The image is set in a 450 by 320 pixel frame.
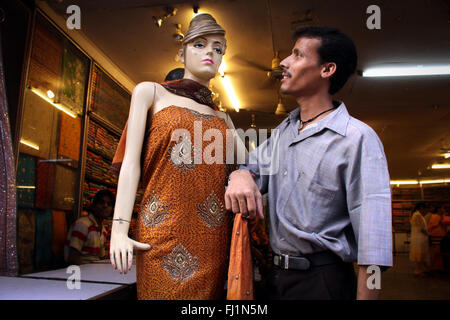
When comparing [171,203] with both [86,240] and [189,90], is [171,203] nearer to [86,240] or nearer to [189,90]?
[189,90]

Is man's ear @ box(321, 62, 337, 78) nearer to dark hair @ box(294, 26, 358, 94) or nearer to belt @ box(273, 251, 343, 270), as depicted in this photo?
dark hair @ box(294, 26, 358, 94)

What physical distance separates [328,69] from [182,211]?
0.77 meters

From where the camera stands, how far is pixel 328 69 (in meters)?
1.29

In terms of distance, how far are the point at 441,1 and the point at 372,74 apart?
67.6 inches

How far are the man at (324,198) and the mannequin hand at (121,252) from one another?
44 centimetres

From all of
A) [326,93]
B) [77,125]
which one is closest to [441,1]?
[326,93]

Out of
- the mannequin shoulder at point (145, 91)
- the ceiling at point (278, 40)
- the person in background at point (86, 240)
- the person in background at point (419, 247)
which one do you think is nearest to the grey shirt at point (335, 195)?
the mannequin shoulder at point (145, 91)

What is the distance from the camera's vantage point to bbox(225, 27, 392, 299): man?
41.2 inches

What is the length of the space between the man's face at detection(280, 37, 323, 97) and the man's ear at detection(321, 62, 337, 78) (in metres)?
0.01

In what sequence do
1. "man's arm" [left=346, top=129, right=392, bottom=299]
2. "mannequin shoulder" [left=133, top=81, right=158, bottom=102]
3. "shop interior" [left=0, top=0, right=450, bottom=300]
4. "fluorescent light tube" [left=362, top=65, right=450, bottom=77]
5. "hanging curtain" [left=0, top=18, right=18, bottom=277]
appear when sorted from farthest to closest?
"fluorescent light tube" [left=362, top=65, right=450, bottom=77] < "shop interior" [left=0, top=0, right=450, bottom=300] < "hanging curtain" [left=0, top=18, right=18, bottom=277] < "mannequin shoulder" [left=133, top=81, right=158, bottom=102] < "man's arm" [left=346, top=129, right=392, bottom=299]

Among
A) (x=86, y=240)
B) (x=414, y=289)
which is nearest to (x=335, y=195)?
(x=86, y=240)

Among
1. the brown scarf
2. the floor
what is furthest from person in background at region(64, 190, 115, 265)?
the floor
